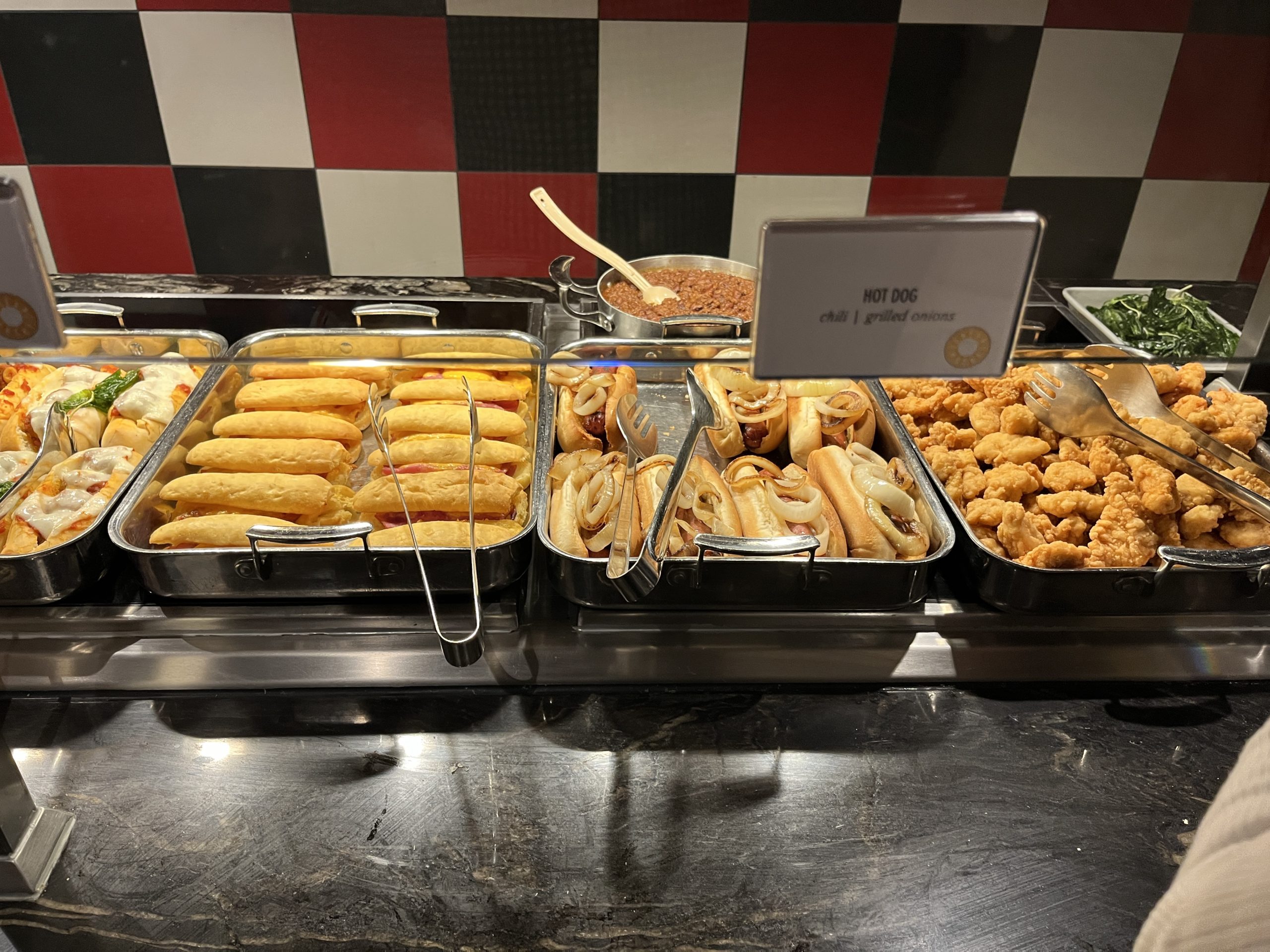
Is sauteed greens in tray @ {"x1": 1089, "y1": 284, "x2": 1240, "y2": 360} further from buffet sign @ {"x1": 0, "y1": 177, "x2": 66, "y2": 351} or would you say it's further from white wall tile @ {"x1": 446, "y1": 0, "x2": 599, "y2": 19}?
white wall tile @ {"x1": 446, "y1": 0, "x2": 599, "y2": 19}

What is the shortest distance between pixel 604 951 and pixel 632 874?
0.10 metres

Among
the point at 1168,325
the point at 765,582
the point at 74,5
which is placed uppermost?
the point at 74,5

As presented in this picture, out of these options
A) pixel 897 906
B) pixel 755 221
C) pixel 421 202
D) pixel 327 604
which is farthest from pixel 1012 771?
pixel 421 202

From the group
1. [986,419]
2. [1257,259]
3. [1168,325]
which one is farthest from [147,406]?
[1257,259]

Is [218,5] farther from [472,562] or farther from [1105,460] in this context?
[1105,460]

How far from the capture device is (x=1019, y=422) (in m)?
1.48

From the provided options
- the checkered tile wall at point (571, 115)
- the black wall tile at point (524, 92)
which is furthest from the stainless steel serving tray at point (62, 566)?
the black wall tile at point (524, 92)

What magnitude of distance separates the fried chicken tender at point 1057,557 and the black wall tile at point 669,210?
3.43ft

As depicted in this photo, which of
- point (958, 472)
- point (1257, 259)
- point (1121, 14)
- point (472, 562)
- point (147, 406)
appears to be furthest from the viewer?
point (1121, 14)

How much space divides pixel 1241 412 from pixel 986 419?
15.8 inches

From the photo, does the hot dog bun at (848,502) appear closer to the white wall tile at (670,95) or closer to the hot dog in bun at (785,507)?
the hot dog in bun at (785,507)

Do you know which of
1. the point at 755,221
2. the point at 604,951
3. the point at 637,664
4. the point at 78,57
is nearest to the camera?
the point at 755,221

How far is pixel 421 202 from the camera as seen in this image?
2037mm

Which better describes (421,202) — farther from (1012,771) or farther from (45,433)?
(1012,771)
